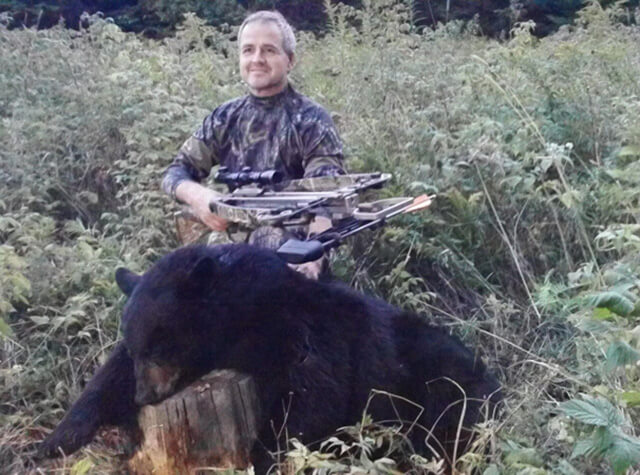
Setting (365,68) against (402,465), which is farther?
(365,68)

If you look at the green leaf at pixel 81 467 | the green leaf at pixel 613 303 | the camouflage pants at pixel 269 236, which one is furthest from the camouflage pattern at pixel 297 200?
the green leaf at pixel 613 303

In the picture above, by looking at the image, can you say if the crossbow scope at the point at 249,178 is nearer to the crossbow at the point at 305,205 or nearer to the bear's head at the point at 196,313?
the crossbow at the point at 305,205

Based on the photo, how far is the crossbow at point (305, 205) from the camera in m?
4.56

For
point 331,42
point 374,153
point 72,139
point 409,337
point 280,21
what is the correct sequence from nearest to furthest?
point 409,337 → point 280,21 → point 374,153 → point 72,139 → point 331,42

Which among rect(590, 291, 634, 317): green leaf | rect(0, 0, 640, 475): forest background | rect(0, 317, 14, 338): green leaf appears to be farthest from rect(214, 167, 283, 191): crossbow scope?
rect(590, 291, 634, 317): green leaf

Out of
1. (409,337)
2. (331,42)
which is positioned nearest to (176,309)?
(409,337)

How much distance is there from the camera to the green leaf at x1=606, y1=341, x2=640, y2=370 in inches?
133

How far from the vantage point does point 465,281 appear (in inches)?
243

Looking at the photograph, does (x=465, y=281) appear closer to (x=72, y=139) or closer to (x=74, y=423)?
(x=74, y=423)

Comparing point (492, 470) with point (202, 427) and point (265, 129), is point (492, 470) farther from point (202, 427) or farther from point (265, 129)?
point (265, 129)

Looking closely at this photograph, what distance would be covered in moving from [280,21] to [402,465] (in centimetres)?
249

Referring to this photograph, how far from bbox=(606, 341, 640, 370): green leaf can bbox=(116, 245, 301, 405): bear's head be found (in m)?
1.54

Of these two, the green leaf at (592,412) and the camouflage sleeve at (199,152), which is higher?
the camouflage sleeve at (199,152)

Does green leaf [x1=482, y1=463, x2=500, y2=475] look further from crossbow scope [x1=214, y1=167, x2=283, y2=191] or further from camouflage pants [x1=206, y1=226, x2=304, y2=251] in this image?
crossbow scope [x1=214, y1=167, x2=283, y2=191]
